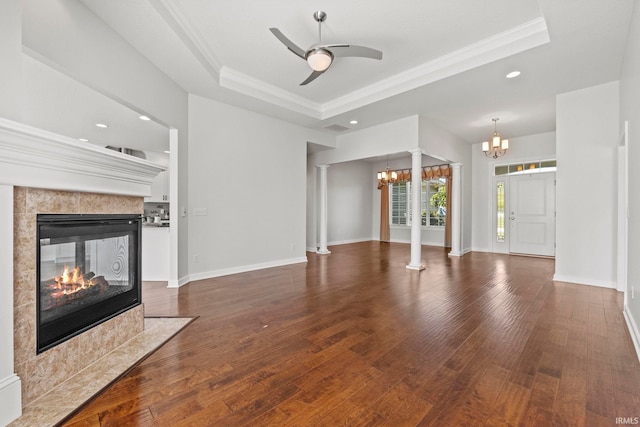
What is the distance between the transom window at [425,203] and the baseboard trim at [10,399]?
887cm

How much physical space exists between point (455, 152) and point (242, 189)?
511 cm

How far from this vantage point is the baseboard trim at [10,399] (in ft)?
4.43

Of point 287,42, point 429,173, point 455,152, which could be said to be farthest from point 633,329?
point 429,173

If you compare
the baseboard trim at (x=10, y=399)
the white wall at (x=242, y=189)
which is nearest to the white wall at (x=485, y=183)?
the white wall at (x=242, y=189)

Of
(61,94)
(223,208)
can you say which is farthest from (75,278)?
(61,94)

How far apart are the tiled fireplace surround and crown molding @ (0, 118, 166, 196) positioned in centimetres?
10

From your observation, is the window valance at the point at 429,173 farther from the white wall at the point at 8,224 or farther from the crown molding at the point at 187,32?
the white wall at the point at 8,224

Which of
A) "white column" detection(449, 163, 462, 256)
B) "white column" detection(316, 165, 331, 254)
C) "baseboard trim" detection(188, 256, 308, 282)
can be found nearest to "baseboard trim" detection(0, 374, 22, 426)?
"baseboard trim" detection(188, 256, 308, 282)

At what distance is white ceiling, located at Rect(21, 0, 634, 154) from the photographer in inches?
105

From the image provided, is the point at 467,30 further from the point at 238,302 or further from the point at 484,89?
the point at 238,302

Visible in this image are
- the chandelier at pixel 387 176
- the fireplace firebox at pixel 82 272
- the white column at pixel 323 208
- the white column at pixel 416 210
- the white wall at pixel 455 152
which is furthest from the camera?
the chandelier at pixel 387 176

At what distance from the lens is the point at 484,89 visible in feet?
13.2

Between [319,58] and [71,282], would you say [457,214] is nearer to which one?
[319,58]

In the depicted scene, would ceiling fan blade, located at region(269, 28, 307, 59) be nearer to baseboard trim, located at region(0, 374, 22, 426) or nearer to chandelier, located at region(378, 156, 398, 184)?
baseboard trim, located at region(0, 374, 22, 426)
